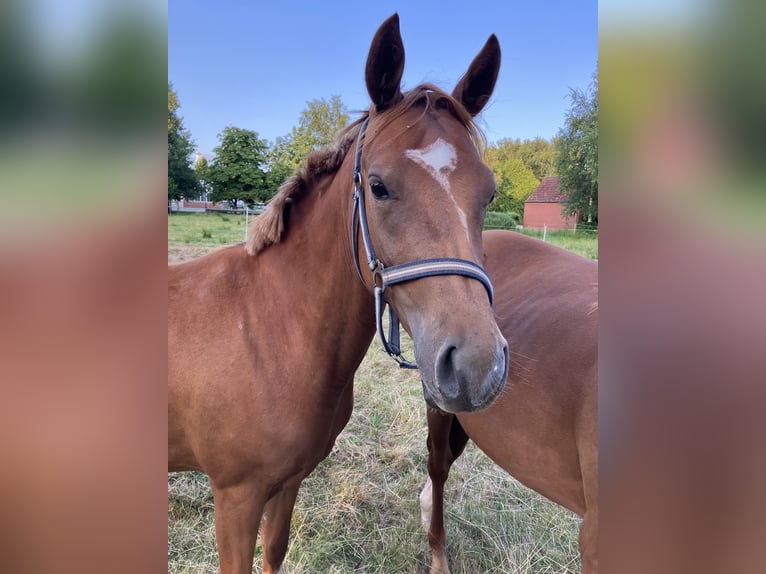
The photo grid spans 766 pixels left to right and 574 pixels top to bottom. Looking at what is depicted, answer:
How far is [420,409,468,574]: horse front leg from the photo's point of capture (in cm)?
257

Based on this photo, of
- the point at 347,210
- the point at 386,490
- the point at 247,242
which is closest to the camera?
the point at 347,210

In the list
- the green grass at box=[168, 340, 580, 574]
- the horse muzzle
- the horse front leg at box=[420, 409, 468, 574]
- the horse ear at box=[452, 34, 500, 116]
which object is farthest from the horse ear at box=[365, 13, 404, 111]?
the green grass at box=[168, 340, 580, 574]

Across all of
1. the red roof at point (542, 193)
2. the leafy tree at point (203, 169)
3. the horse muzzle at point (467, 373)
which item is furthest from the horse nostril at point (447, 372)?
the red roof at point (542, 193)

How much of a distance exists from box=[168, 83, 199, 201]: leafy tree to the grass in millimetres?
1124

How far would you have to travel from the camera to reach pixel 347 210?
58.4 inches

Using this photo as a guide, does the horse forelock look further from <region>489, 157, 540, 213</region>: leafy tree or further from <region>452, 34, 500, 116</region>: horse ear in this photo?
<region>489, 157, 540, 213</region>: leafy tree

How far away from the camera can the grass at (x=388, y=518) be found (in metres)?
2.51
